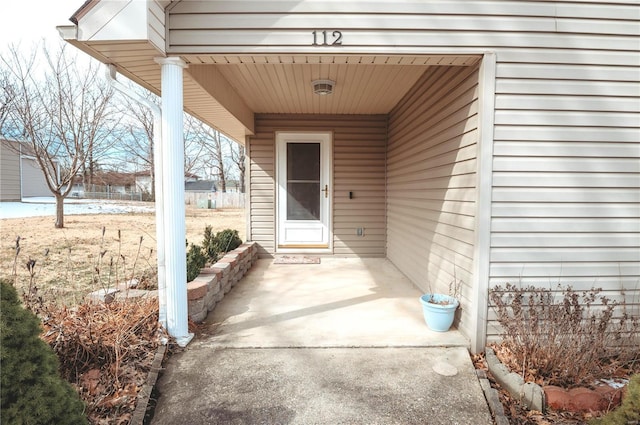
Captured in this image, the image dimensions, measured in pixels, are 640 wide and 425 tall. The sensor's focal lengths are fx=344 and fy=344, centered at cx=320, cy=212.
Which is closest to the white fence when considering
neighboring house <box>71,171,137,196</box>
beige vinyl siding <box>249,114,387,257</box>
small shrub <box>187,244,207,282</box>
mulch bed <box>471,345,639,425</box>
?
neighboring house <box>71,171,137,196</box>

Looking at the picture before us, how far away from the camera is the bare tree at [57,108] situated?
779cm

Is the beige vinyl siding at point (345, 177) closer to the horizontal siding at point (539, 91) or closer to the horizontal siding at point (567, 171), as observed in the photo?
the horizontal siding at point (539, 91)

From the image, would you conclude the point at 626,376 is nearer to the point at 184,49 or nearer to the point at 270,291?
the point at 270,291

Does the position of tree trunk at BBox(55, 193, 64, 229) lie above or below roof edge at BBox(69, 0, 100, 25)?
below

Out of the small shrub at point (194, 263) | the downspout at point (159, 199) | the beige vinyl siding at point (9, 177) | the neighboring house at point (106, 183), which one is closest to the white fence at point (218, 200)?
the neighboring house at point (106, 183)

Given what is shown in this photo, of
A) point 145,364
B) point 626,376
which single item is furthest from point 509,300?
point 145,364

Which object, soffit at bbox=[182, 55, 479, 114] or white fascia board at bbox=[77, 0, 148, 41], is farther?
soffit at bbox=[182, 55, 479, 114]

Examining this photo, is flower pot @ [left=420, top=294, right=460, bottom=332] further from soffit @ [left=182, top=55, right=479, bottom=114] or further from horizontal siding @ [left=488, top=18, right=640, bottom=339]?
soffit @ [left=182, top=55, right=479, bottom=114]

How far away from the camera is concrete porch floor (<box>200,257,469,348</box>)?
262 cm

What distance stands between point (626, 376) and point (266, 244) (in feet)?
14.9

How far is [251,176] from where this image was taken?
18.6ft

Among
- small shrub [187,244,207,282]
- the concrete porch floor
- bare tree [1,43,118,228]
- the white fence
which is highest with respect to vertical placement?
bare tree [1,43,118,228]

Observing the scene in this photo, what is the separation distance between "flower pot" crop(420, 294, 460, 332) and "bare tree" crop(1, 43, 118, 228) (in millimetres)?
9154

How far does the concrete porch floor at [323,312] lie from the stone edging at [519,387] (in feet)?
1.15
